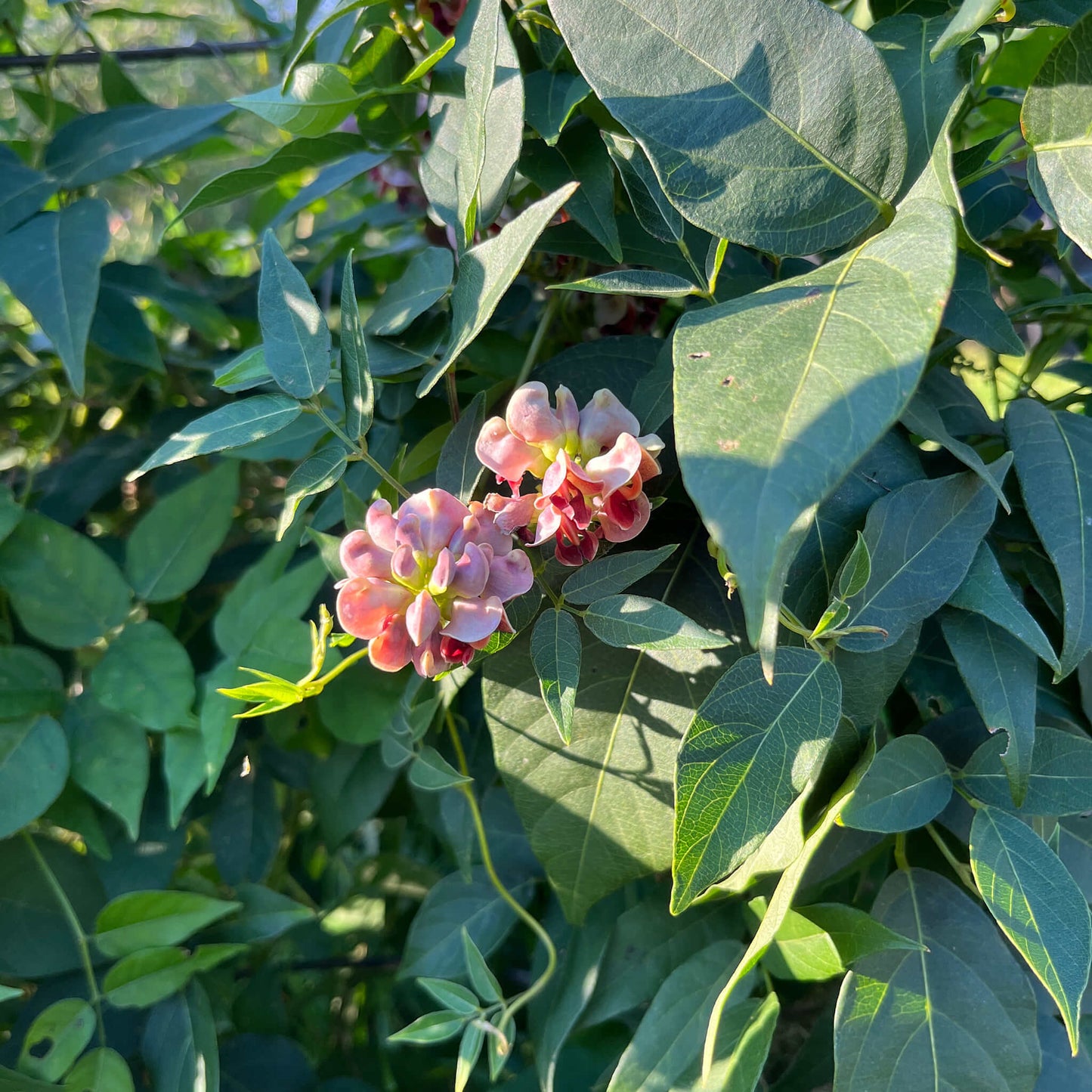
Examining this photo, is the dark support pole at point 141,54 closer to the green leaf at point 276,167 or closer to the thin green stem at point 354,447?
the green leaf at point 276,167

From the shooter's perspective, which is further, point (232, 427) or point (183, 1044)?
point (183, 1044)

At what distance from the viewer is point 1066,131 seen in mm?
339

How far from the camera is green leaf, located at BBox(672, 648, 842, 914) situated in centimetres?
31

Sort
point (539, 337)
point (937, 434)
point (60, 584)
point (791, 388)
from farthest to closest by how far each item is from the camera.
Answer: point (60, 584) < point (539, 337) < point (937, 434) < point (791, 388)

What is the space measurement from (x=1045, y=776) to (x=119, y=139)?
2.09ft

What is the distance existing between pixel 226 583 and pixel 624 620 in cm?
41

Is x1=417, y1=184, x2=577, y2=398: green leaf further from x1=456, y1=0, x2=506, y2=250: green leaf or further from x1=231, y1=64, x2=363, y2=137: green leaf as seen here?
x1=231, y1=64, x2=363, y2=137: green leaf

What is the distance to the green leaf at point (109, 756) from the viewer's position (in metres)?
0.48

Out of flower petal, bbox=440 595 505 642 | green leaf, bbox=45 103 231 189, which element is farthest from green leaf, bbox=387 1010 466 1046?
green leaf, bbox=45 103 231 189

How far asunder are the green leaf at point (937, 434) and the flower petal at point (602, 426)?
0.33ft

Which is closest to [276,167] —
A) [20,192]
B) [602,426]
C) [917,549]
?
[20,192]

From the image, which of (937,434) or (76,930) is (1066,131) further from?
(76,930)

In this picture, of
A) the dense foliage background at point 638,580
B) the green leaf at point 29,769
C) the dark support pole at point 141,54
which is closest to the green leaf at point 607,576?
the dense foliage background at point 638,580


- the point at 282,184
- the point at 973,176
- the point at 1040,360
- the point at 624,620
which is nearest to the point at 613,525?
the point at 624,620
